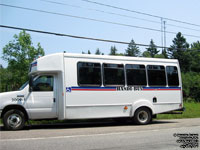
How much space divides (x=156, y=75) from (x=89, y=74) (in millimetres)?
3726

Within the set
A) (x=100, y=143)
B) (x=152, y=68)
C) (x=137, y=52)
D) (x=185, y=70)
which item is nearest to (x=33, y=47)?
(x=152, y=68)

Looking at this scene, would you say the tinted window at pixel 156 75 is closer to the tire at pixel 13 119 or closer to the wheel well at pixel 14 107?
the wheel well at pixel 14 107

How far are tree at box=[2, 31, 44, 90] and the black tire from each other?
38.5 m

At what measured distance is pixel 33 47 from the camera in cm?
5006

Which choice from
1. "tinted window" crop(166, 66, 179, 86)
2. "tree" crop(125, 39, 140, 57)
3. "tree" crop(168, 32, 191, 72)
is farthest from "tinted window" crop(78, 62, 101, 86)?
"tree" crop(125, 39, 140, 57)

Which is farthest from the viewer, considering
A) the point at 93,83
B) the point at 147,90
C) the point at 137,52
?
the point at 137,52

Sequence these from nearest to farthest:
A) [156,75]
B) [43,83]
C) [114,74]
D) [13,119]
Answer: [13,119] → [43,83] → [114,74] → [156,75]

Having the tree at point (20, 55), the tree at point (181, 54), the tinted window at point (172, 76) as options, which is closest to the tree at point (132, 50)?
the tree at point (181, 54)

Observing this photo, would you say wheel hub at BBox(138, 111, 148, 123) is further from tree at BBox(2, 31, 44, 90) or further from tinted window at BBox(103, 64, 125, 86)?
tree at BBox(2, 31, 44, 90)

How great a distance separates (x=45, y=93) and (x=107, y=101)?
2.83 metres

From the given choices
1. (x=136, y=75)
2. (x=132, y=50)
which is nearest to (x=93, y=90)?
(x=136, y=75)

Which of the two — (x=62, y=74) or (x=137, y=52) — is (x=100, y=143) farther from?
(x=137, y=52)

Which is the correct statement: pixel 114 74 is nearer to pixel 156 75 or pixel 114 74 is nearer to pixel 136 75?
pixel 136 75

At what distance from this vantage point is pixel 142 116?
1348 centimetres
